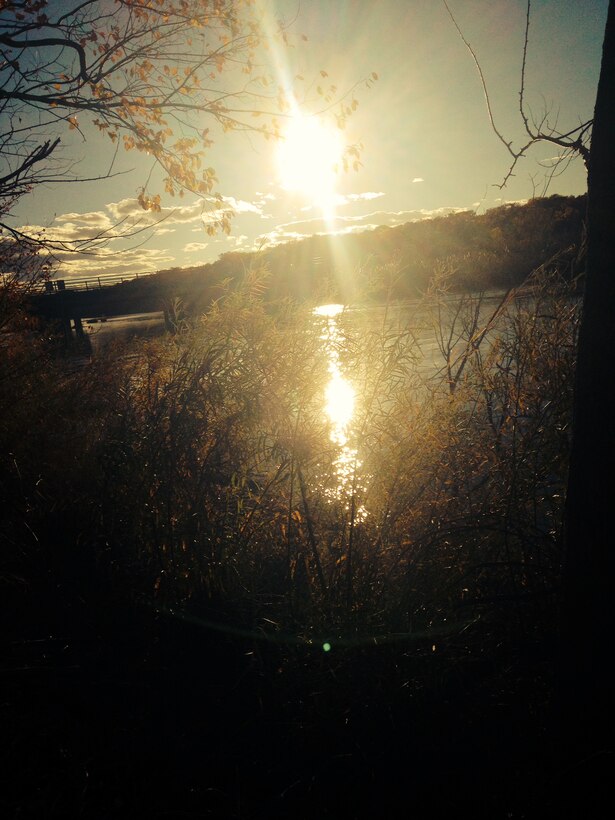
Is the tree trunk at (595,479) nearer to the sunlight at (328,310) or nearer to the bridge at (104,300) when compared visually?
the sunlight at (328,310)

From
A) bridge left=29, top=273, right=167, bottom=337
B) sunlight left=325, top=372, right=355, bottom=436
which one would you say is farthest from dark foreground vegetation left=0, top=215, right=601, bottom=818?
bridge left=29, top=273, right=167, bottom=337

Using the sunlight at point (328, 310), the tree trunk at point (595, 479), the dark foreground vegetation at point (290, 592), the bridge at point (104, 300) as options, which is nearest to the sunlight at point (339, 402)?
the dark foreground vegetation at point (290, 592)

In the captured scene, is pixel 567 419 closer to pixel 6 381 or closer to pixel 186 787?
pixel 186 787

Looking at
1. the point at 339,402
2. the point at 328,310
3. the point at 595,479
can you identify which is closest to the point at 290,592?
the point at 339,402

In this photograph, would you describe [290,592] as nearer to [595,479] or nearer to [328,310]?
[595,479]

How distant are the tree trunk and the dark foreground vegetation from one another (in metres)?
0.18

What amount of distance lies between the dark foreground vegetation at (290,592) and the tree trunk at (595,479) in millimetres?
176

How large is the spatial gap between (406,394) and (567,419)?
121 cm

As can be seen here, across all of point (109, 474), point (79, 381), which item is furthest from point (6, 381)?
point (109, 474)

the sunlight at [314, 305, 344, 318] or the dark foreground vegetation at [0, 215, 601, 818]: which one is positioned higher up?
the sunlight at [314, 305, 344, 318]

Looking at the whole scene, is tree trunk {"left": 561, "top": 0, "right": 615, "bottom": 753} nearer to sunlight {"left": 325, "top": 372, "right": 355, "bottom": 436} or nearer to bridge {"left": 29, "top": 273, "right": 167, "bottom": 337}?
sunlight {"left": 325, "top": 372, "right": 355, "bottom": 436}

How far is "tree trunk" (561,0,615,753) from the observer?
2.00 meters

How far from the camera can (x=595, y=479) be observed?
2135 millimetres

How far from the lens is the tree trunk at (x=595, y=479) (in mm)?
2004
